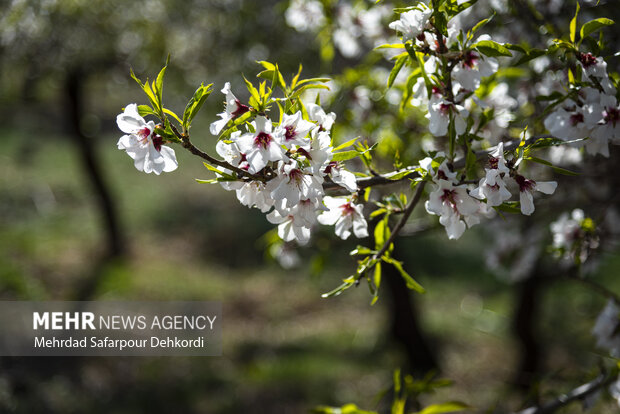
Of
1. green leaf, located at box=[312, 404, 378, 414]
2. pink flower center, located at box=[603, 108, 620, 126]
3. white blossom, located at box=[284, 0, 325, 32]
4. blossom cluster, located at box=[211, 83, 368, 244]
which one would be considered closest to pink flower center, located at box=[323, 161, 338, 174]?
blossom cluster, located at box=[211, 83, 368, 244]

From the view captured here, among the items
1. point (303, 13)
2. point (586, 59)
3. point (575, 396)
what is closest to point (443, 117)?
point (586, 59)

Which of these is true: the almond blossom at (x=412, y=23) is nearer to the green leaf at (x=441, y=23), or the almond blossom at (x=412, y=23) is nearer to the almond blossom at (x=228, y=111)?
the green leaf at (x=441, y=23)

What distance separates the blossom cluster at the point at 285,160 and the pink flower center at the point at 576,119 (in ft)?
1.89

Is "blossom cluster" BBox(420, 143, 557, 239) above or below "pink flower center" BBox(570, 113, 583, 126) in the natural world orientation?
below

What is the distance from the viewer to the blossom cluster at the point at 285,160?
1.03 metres

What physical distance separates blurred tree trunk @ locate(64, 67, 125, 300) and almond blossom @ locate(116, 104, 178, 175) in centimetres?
511

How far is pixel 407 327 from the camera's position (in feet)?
15.0

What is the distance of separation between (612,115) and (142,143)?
3.35ft

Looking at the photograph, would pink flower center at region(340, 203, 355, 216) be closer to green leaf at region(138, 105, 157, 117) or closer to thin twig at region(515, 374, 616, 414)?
green leaf at region(138, 105, 157, 117)

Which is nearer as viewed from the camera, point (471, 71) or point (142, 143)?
point (142, 143)

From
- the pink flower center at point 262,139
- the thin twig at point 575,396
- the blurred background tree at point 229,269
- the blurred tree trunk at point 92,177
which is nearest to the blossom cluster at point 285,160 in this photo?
the pink flower center at point 262,139

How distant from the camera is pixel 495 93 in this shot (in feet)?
6.28

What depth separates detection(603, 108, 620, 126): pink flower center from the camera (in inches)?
49.1

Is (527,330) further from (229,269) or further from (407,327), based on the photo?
(229,269)
